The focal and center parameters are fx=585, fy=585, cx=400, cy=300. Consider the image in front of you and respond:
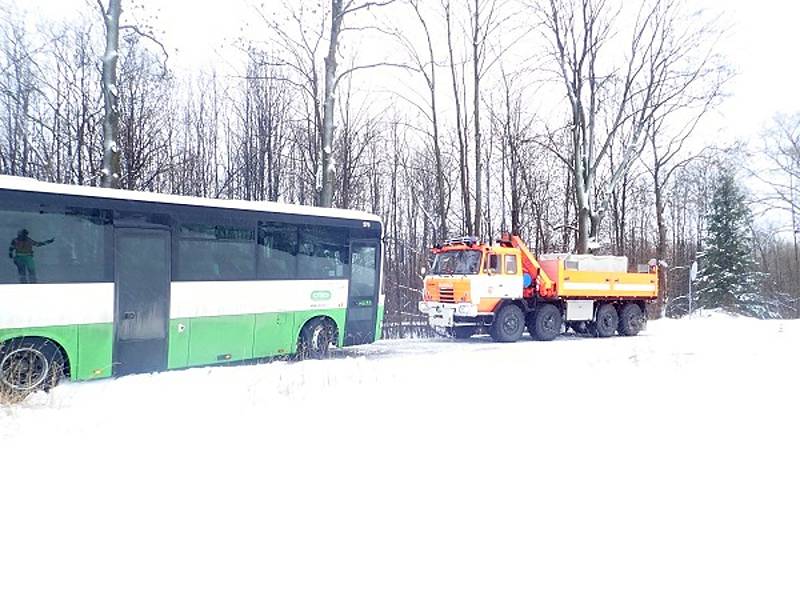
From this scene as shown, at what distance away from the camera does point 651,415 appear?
595 cm

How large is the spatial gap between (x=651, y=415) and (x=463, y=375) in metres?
3.25

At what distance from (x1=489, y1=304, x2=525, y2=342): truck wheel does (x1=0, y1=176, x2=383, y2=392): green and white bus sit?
4374mm

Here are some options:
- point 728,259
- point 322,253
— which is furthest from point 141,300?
point 728,259

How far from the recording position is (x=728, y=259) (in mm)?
41094

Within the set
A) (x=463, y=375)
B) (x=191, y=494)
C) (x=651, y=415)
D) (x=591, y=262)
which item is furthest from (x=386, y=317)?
(x=191, y=494)

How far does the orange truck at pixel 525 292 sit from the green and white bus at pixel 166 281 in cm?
321

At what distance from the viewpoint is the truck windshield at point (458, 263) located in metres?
16.2

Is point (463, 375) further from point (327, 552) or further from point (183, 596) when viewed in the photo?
point (183, 596)

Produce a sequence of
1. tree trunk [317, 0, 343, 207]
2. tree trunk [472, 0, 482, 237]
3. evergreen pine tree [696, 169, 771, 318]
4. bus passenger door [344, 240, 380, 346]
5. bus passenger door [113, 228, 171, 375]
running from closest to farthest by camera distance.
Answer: bus passenger door [113, 228, 171, 375]
bus passenger door [344, 240, 380, 346]
tree trunk [317, 0, 343, 207]
tree trunk [472, 0, 482, 237]
evergreen pine tree [696, 169, 771, 318]

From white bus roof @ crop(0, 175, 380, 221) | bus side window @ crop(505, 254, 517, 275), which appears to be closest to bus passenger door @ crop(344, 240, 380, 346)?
white bus roof @ crop(0, 175, 380, 221)

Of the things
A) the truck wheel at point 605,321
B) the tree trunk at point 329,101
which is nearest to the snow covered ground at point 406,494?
the tree trunk at point 329,101

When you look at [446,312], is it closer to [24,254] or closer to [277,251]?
[277,251]

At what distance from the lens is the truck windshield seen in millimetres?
16203

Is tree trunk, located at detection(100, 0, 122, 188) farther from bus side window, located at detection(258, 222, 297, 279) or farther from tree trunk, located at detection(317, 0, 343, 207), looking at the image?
tree trunk, located at detection(317, 0, 343, 207)
